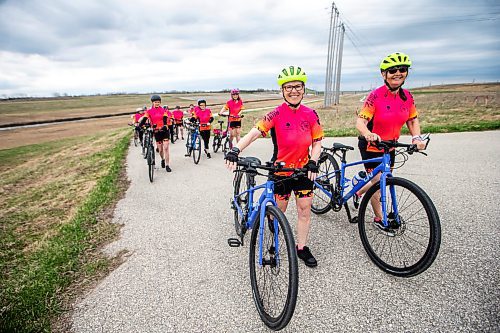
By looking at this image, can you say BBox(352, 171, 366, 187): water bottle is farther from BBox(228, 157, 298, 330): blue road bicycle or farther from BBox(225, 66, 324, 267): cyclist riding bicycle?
BBox(228, 157, 298, 330): blue road bicycle

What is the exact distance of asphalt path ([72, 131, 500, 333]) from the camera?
2.74 m

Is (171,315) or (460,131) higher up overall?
(460,131)

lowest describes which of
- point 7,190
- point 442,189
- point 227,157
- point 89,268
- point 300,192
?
point 7,190

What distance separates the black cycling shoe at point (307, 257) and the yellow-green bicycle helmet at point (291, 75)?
2.12m

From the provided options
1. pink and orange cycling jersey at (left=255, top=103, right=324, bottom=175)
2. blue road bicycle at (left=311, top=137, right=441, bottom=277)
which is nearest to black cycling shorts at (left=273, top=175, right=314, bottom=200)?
pink and orange cycling jersey at (left=255, top=103, right=324, bottom=175)

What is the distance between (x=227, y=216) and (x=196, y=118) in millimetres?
6790

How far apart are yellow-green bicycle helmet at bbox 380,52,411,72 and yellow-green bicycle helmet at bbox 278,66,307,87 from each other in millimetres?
1236

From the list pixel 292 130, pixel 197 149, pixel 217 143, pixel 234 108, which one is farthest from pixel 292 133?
pixel 217 143

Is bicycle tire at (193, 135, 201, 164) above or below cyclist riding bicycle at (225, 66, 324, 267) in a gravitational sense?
below

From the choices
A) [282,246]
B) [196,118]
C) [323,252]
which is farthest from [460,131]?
[282,246]

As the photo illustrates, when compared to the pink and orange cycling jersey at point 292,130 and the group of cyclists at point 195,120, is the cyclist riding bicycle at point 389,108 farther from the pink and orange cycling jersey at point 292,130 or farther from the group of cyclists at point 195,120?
the group of cyclists at point 195,120

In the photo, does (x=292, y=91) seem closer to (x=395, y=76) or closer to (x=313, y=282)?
(x=395, y=76)

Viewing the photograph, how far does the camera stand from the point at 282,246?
10.2 ft

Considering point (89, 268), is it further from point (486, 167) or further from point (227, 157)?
point (486, 167)
